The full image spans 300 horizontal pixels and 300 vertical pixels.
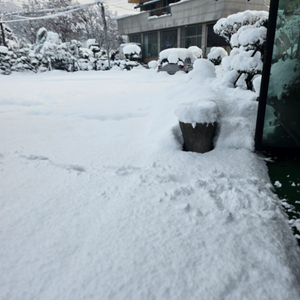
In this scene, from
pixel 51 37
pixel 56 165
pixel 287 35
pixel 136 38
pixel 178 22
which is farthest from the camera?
pixel 136 38

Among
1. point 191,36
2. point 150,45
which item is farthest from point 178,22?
point 150,45

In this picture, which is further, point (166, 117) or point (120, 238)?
point (166, 117)

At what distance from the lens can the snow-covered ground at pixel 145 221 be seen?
1.26m

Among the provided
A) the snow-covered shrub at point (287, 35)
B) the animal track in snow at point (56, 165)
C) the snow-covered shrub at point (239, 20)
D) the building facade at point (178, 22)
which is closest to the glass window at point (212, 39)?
the building facade at point (178, 22)

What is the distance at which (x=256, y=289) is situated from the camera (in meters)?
1.23

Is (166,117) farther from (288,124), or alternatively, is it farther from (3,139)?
(3,139)

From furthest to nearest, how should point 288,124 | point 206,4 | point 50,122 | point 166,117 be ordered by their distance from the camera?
point 206,4, point 50,122, point 166,117, point 288,124

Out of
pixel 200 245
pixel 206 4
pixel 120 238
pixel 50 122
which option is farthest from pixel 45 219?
pixel 206 4

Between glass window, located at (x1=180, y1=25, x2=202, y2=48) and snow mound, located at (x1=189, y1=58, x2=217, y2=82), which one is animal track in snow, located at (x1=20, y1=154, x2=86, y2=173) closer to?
snow mound, located at (x1=189, y1=58, x2=217, y2=82)

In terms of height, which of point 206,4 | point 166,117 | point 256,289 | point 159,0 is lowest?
point 256,289

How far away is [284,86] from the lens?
2588mm

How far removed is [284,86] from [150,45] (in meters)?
27.8

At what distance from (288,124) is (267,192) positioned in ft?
3.52

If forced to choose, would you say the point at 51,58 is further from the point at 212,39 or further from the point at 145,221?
the point at 145,221
